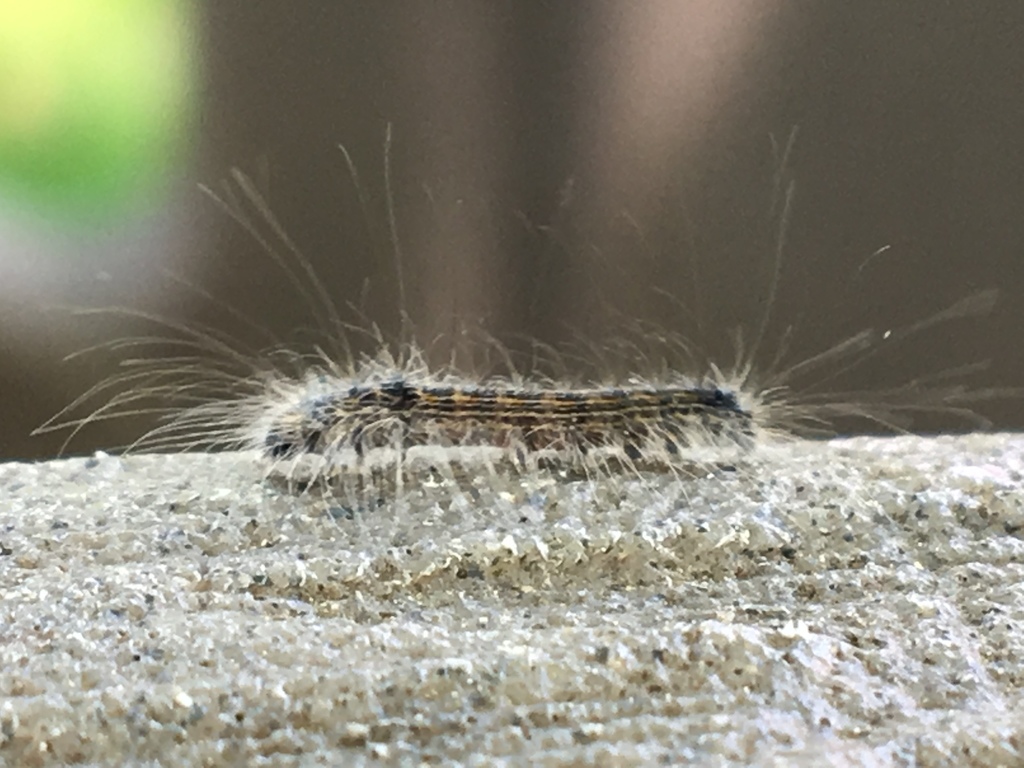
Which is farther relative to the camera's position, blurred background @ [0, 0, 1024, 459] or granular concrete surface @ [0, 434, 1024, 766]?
blurred background @ [0, 0, 1024, 459]

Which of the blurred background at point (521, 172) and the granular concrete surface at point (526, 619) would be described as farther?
the blurred background at point (521, 172)

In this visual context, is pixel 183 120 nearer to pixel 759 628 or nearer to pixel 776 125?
pixel 776 125

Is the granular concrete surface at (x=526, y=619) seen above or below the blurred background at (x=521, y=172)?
below

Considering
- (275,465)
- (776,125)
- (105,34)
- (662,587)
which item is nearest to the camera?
(662,587)

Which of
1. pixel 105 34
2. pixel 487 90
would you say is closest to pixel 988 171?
pixel 487 90
